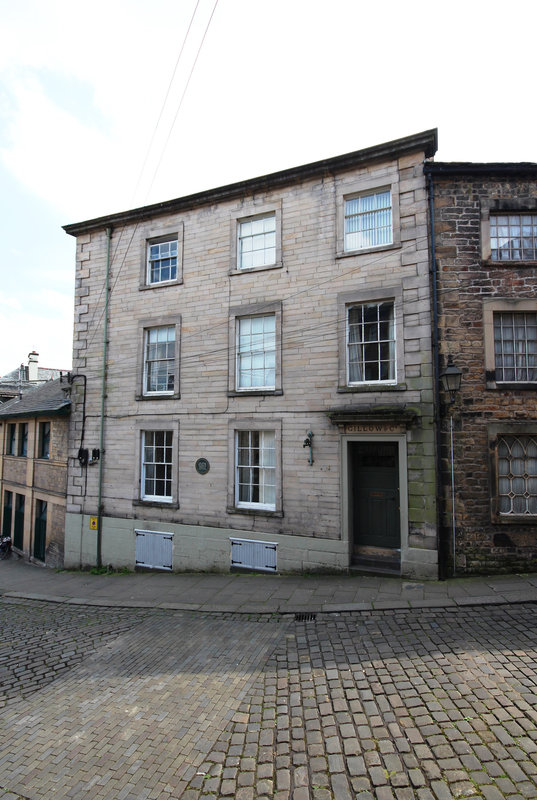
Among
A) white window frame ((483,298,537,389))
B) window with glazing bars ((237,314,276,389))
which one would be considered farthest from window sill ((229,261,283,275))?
white window frame ((483,298,537,389))

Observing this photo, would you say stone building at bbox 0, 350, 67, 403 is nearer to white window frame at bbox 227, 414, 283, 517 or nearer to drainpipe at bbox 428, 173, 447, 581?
white window frame at bbox 227, 414, 283, 517

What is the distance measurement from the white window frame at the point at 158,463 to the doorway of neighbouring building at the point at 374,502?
17.6 ft

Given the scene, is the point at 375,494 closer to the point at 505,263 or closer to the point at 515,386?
the point at 515,386

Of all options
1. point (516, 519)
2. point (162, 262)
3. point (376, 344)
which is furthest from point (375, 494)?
point (162, 262)

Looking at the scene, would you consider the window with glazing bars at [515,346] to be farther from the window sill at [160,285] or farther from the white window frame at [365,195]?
the window sill at [160,285]

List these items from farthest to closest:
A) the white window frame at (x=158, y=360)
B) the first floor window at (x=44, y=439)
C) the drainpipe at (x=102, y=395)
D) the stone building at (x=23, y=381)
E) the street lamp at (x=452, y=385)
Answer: the stone building at (x=23, y=381) → the first floor window at (x=44, y=439) → the drainpipe at (x=102, y=395) → the white window frame at (x=158, y=360) → the street lamp at (x=452, y=385)

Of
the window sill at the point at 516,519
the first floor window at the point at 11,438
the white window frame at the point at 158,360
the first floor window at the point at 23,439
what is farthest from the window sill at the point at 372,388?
the first floor window at the point at 11,438

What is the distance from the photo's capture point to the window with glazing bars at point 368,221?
1043cm

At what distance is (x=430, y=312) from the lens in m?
9.63

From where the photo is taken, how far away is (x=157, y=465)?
12906 mm

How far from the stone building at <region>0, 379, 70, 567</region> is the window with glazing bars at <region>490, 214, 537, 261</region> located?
13507mm

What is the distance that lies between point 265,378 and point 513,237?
6.78m

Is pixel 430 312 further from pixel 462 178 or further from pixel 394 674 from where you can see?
pixel 394 674

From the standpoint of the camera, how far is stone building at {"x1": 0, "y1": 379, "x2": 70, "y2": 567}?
50.2ft
